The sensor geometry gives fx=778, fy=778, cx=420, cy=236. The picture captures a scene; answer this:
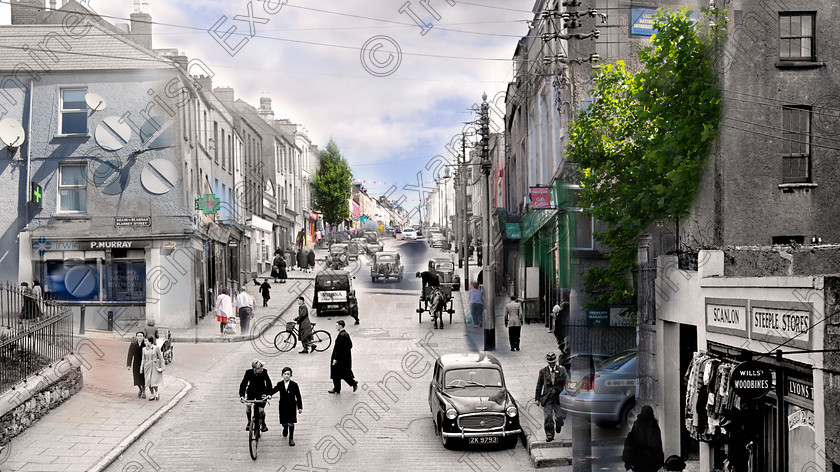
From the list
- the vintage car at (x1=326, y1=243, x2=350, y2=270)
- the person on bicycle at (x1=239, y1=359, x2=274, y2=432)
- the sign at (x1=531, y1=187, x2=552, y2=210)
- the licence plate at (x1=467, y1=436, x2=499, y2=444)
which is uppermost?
the sign at (x1=531, y1=187, x2=552, y2=210)

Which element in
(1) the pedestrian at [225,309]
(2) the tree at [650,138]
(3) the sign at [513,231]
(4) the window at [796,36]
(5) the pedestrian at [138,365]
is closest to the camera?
(2) the tree at [650,138]

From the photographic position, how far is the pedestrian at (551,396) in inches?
565

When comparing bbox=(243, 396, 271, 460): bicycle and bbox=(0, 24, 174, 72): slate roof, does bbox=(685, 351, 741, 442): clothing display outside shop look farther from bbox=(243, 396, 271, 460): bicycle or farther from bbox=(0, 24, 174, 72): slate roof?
bbox=(0, 24, 174, 72): slate roof

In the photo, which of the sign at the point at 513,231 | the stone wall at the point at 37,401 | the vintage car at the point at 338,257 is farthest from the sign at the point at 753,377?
the vintage car at the point at 338,257

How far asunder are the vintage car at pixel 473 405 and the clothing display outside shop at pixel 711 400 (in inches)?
145

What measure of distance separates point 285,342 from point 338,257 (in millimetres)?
29126

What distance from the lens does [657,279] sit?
17312 millimetres

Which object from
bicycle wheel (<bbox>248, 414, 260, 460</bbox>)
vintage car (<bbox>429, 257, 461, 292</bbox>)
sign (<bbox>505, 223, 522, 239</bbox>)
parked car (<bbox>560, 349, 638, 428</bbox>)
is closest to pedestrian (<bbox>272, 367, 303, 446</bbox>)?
bicycle wheel (<bbox>248, 414, 260, 460</bbox>)

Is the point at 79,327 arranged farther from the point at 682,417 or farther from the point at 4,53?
the point at 682,417

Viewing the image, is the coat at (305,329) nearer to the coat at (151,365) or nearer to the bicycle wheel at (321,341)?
the bicycle wheel at (321,341)

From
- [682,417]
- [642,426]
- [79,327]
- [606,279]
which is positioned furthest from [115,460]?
[79,327]

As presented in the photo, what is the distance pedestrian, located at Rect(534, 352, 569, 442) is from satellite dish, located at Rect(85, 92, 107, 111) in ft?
71.4

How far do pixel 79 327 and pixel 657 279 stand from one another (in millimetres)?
20321

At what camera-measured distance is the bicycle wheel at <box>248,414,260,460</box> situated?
45.1ft
